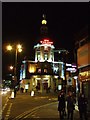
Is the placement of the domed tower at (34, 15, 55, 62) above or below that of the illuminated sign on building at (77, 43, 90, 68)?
above

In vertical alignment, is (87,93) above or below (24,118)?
above

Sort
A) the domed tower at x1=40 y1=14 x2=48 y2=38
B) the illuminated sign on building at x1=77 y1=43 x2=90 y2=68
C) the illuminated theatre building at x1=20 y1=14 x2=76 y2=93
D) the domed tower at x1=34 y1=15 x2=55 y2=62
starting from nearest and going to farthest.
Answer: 1. the illuminated sign on building at x1=77 y1=43 x2=90 y2=68
2. the illuminated theatre building at x1=20 y1=14 x2=76 y2=93
3. the domed tower at x1=34 y1=15 x2=55 y2=62
4. the domed tower at x1=40 y1=14 x2=48 y2=38

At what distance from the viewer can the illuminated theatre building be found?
281 feet

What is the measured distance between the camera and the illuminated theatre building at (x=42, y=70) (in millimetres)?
85625

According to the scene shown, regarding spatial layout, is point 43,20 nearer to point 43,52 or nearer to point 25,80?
point 43,52

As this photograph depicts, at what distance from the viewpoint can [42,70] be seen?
87.4 metres

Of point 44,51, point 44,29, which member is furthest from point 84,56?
point 44,29

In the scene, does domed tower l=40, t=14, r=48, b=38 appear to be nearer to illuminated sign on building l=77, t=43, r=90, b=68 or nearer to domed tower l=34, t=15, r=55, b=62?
domed tower l=34, t=15, r=55, b=62

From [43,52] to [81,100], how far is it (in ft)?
230

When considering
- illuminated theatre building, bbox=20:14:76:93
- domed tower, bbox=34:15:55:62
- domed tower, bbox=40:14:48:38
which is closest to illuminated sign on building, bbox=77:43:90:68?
illuminated theatre building, bbox=20:14:76:93

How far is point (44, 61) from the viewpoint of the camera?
87.6 meters

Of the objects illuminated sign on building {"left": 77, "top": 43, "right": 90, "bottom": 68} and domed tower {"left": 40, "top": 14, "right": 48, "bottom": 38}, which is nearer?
illuminated sign on building {"left": 77, "top": 43, "right": 90, "bottom": 68}

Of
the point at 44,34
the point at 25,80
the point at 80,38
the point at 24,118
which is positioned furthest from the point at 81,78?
the point at 44,34

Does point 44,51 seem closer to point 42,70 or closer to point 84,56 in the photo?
point 42,70
